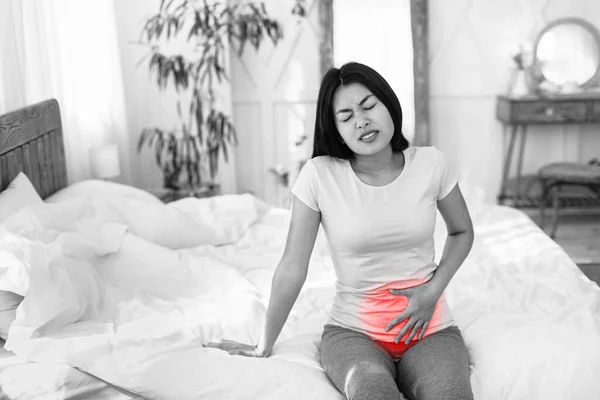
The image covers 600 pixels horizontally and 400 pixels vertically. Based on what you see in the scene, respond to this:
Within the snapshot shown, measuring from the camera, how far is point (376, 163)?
1.72 meters

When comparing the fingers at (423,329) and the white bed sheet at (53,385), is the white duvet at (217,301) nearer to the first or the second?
the white bed sheet at (53,385)

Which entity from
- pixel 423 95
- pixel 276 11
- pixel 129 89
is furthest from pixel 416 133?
pixel 129 89

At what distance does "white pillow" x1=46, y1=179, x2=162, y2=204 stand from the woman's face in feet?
4.53

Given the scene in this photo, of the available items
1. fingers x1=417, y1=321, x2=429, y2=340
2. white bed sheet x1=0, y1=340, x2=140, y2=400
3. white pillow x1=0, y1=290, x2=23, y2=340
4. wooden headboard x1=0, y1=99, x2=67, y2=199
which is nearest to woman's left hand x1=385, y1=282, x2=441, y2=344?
fingers x1=417, y1=321, x2=429, y2=340

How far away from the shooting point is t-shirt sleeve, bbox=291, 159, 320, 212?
166cm

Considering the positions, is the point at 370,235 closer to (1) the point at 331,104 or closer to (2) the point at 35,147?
(1) the point at 331,104

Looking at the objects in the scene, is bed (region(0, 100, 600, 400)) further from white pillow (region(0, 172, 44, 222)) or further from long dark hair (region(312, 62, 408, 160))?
long dark hair (region(312, 62, 408, 160))

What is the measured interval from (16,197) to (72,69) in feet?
4.55

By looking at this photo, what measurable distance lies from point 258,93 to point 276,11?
54 cm

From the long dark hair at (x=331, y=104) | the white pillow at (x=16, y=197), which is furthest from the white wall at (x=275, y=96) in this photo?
the long dark hair at (x=331, y=104)

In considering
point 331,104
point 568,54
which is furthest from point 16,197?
point 568,54

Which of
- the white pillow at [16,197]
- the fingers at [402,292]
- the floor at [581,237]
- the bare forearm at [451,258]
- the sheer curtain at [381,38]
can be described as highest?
the sheer curtain at [381,38]

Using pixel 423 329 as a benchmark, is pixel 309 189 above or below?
above

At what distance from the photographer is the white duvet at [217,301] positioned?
1578 mm
